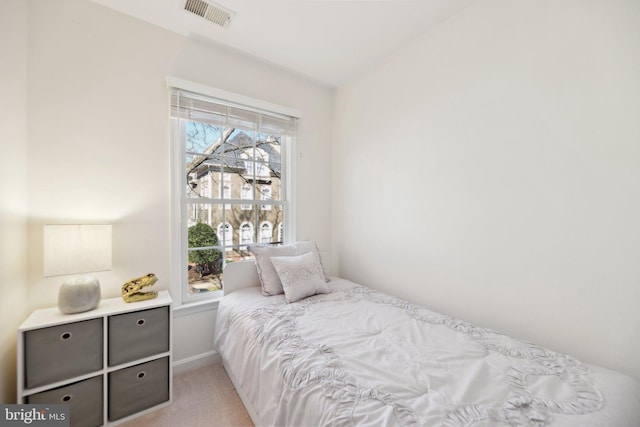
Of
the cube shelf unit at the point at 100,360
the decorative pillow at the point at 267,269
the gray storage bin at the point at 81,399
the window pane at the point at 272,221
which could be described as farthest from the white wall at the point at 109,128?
the window pane at the point at 272,221

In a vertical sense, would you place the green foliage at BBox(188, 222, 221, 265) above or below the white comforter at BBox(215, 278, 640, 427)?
above

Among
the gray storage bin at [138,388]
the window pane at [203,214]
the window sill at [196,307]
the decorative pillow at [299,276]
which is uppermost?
the window pane at [203,214]

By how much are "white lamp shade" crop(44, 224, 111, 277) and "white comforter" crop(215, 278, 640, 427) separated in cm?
96

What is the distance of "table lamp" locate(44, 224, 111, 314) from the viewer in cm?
144

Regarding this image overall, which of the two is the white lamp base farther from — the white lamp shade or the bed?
the bed

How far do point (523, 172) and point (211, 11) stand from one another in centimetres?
239

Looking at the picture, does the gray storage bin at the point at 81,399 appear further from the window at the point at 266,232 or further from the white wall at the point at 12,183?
the window at the point at 266,232

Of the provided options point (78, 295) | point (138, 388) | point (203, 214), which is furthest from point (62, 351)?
point (203, 214)

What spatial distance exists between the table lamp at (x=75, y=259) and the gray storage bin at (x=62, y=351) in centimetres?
12

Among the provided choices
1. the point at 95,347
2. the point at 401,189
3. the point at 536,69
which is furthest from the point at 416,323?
the point at 95,347

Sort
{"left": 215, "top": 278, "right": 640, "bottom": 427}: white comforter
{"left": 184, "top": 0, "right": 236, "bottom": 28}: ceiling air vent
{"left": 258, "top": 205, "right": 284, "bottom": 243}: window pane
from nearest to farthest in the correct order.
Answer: {"left": 215, "top": 278, "right": 640, "bottom": 427}: white comforter
{"left": 184, "top": 0, "right": 236, "bottom": 28}: ceiling air vent
{"left": 258, "top": 205, "right": 284, "bottom": 243}: window pane

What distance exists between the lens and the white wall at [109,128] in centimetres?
161

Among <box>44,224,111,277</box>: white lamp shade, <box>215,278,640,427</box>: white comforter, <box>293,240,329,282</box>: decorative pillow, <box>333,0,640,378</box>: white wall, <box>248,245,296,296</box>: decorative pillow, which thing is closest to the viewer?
<box>215,278,640,427</box>: white comforter

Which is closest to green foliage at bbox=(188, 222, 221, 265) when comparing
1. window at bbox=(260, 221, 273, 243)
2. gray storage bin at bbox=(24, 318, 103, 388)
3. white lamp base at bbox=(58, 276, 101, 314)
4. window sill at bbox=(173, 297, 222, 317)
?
window sill at bbox=(173, 297, 222, 317)
